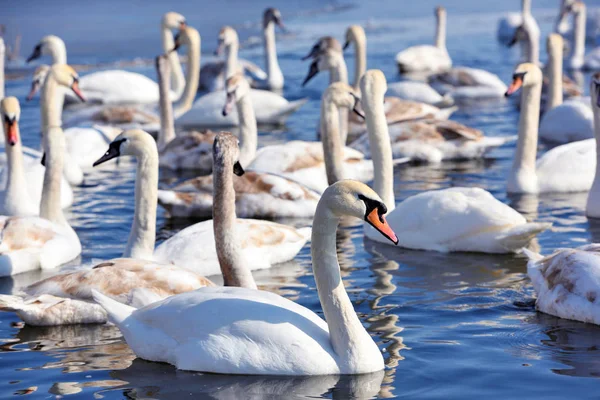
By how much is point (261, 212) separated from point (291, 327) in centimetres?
471

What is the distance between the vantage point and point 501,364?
612cm

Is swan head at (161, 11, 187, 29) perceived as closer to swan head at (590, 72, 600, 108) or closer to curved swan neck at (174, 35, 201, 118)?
curved swan neck at (174, 35, 201, 118)

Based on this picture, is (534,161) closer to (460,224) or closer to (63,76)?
(460,224)

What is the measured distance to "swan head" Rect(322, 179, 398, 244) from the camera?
5.78 metres

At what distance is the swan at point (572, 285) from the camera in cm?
669

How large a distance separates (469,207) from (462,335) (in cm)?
220

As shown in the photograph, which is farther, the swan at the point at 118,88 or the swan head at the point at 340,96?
the swan at the point at 118,88

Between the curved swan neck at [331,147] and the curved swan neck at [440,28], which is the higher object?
the curved swan neck at [440,28]

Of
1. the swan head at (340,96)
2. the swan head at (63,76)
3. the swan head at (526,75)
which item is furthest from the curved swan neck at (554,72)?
the swan head at (63,76)

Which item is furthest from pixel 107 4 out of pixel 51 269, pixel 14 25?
pixel 51 269

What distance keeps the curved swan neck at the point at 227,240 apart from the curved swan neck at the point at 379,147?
2.96m

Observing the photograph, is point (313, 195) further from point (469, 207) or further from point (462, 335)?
point (462, 335)

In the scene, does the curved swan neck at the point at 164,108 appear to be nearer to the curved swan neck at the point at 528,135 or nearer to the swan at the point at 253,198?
the swan at the point at 253,198

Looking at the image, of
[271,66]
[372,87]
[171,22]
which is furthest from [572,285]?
[271,66]
